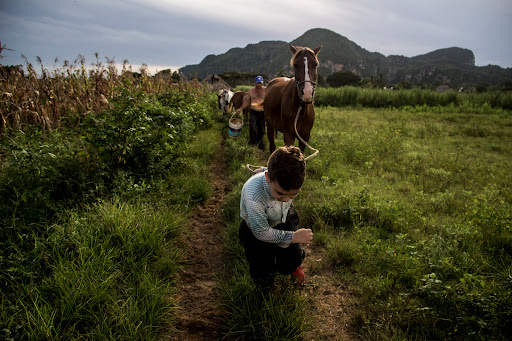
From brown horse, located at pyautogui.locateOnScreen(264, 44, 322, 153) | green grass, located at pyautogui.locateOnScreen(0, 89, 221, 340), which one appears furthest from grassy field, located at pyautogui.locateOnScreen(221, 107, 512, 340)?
brown horse, located at pyautogui.locateOnScreen(264, 44, 322, 153)

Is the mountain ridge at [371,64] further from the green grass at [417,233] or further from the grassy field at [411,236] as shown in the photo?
the grassy field at [411,236]

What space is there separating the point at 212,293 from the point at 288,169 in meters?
1.50

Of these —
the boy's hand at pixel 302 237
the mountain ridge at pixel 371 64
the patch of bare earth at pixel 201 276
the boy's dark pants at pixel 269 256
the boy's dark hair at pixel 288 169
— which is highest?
A: the mountain ridge at pixel 371 64

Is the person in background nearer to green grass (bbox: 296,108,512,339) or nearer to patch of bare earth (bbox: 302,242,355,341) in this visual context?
green grass (bbox: 296,108,512,339)

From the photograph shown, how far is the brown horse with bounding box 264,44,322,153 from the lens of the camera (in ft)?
13.4

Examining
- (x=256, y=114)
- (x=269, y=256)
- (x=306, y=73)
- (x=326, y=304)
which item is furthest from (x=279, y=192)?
(x=256, y=114)

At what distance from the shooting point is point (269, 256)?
2.10 metres

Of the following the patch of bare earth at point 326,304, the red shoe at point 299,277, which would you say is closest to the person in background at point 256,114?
the patch of bare earth at point 326,304

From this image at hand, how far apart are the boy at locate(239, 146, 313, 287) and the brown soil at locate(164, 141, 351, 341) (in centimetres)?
32

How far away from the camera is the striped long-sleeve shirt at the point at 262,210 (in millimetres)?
1840

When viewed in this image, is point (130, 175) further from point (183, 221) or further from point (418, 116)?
point (418, 116)

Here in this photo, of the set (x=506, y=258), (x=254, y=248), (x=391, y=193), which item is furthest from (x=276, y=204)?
(x=391, y=193)

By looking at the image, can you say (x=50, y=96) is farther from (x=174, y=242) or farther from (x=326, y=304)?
(x=326, y=304)

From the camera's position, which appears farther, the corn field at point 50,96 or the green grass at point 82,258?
the corn field at point 50,96
